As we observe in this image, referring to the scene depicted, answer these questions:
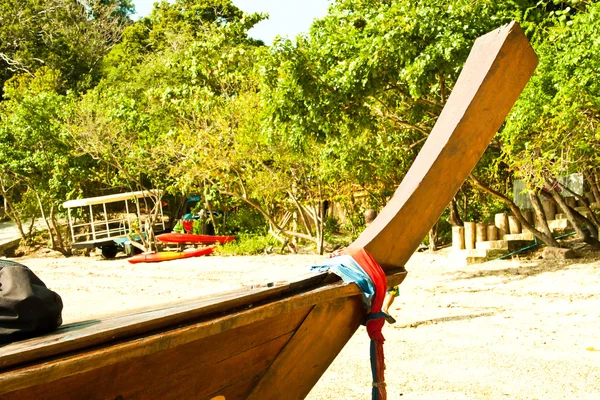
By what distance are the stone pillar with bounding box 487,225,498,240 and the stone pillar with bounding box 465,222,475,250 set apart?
332 millimetres

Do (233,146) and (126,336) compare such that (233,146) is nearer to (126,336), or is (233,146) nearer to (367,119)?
(367,119)

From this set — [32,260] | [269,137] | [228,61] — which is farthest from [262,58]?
[32,260]

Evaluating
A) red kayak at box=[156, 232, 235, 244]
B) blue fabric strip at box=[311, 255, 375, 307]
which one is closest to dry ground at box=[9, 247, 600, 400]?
blue fabric strip at box=[311, 255, 375, 307]

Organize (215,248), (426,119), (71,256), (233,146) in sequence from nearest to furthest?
A: (426,119)
(233,146)
(215,248)
(71,256)

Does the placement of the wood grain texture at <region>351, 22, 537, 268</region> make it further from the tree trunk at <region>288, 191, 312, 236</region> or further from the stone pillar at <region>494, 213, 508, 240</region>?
the tree trunk at <region>288, 191, 312, 236</region>

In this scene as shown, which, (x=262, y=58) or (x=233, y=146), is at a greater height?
(x=262, y=58)

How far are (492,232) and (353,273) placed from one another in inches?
458

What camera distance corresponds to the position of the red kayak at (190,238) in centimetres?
1902

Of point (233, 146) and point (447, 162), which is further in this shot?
point (233, 146)

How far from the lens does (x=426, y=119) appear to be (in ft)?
41.0

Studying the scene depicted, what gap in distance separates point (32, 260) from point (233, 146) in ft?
28.2

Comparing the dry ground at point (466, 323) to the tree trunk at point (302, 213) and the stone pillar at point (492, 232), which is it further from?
the tree trunk at point (302, 213)

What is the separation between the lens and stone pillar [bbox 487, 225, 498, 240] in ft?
44.3

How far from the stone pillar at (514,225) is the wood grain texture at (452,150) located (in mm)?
11684
